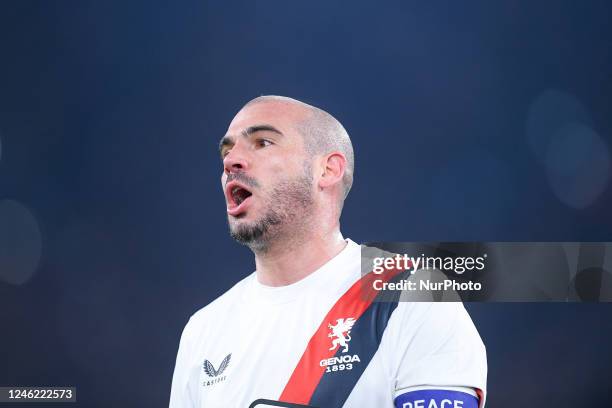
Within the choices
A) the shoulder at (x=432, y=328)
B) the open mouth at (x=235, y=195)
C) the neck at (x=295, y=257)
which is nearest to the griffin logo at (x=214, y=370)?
the neck at (x=295, y=257)

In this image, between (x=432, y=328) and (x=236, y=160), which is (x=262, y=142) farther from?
(x=432, y=328)

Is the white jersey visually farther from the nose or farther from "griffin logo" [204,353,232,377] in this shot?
the nose

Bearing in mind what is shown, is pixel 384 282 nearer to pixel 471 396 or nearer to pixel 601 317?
pixel 471 396

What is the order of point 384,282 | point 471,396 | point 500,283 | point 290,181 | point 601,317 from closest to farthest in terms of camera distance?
1. point 471,396
2. point 384,282
3. point 290,181
4. point 500,283
5. point 601,317

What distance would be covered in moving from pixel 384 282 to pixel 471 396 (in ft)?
1.45

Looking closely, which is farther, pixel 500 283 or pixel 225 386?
pixel 500 283

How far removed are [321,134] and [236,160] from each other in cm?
31

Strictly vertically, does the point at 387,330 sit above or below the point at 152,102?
below

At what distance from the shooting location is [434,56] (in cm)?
337

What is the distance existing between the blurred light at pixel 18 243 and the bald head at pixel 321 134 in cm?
144

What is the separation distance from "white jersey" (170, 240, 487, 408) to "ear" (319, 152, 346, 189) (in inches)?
8.7

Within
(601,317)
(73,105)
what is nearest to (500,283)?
(601,317)

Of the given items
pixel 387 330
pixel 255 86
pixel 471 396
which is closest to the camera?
pixel 471 396

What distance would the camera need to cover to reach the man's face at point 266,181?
2264mm
